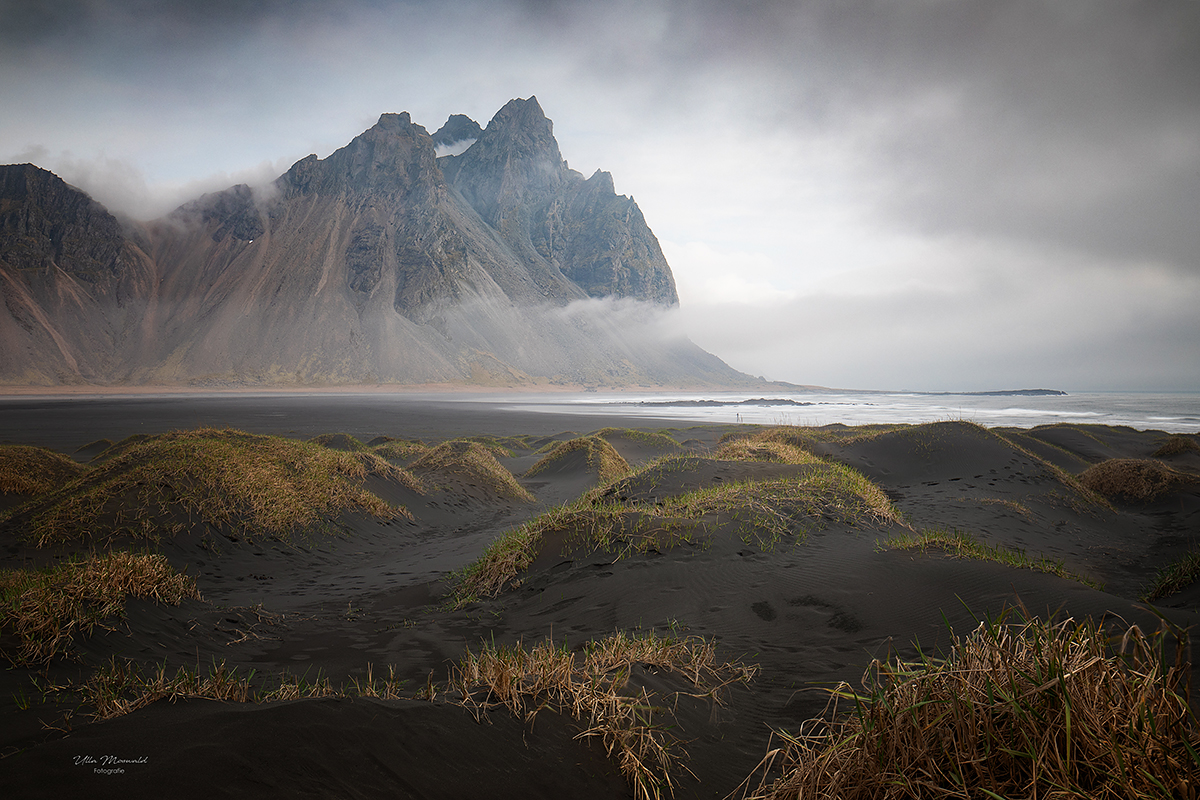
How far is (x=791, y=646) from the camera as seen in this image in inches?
194

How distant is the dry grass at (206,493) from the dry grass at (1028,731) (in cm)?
1017

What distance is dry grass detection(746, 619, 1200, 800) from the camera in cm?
163

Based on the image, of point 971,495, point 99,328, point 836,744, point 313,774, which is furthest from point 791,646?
point 99,328

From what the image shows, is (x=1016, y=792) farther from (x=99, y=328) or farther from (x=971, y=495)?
(x=99, y=328)

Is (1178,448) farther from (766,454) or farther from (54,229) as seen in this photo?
(54,229)

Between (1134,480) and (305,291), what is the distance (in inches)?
5566

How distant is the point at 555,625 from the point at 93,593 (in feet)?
13.9

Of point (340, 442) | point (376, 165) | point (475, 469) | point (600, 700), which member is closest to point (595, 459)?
point (475, 469)

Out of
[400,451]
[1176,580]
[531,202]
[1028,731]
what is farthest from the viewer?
[531,202]

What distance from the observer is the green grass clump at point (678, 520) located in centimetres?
770

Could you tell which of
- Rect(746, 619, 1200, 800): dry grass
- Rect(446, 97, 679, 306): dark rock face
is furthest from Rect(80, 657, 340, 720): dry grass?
Rect(446, 97, 679, 306): dark rock face

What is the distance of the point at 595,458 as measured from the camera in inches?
757

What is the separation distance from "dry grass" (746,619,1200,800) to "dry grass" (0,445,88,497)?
610 inches

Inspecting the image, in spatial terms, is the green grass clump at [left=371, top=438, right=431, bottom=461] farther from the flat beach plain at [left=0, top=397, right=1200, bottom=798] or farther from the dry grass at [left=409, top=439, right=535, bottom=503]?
the flat beach plain at [left=0, top=397, right=1200, bottom=798]
